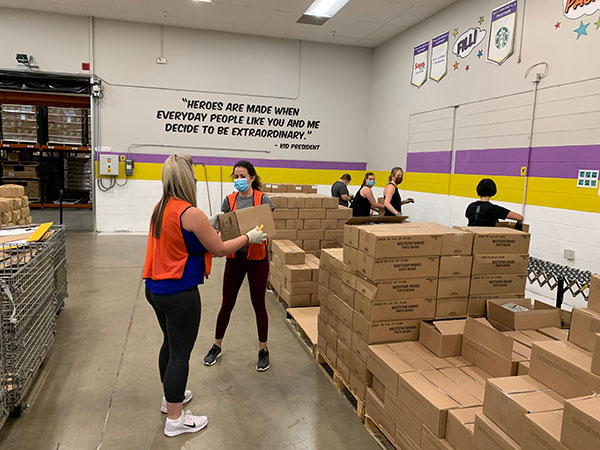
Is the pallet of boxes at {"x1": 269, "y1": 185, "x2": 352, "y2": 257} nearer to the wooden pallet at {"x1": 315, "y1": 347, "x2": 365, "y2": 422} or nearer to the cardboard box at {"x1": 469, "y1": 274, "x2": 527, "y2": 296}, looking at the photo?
the wooden pallet at {"x1": 315, "y1": 347, "x2": 365, "y2": 422}

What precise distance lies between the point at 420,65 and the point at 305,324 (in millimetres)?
5839

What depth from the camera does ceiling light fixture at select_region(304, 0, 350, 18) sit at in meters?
7.21

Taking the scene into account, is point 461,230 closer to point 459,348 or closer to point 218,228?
point 459,348

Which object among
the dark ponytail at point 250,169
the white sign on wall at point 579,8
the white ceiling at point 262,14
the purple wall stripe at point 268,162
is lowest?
the dark ponytail at point 250,169

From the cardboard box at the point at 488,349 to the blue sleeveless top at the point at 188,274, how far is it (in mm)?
1596

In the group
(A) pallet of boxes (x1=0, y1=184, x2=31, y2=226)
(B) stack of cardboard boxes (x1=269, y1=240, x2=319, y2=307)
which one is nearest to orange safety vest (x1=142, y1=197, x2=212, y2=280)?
(B) stack of cardboard boxes (x1=269, y1=240, x2=319, y2=307)

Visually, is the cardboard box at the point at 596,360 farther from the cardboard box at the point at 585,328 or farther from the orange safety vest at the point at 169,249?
the orange safety vest at the point at 169,249

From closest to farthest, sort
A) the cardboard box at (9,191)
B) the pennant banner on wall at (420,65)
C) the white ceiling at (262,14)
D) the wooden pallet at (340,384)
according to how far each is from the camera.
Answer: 1. the wooden pallet at (340,384)
2. the cardboard box at (9,191)
3. the white ceiling at (262,14)
4. the pennant banner on wall at (420,65)

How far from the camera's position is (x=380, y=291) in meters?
2.49

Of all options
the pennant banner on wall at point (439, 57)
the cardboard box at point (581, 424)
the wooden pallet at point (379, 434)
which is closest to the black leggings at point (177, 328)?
the wooden pallet at point (379, 434)

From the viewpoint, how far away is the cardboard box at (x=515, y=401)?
5.04 ft

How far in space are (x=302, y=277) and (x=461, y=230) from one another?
1950 mm

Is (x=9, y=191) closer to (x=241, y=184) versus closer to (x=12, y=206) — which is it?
(x=12, y=206)

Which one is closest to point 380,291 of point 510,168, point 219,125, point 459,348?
point 459,348
